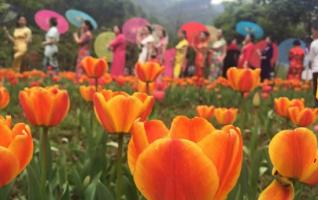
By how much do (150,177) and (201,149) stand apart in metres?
0.08

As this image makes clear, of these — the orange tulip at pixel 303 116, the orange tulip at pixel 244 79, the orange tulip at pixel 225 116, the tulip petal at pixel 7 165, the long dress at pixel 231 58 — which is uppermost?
the tulip petal at pixel 7 165

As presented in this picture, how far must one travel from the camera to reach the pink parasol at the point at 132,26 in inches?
601

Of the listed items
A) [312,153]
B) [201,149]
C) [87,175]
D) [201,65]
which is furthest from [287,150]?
[201,65]

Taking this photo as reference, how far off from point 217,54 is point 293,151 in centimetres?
1237

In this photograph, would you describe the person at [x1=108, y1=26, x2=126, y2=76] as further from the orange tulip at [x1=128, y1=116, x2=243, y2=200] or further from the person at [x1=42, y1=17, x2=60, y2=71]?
the orange tulip at [x1=128, y1=116, x2=243, y2=200]

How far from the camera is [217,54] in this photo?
13.2 m

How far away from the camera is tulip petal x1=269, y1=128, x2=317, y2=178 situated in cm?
98

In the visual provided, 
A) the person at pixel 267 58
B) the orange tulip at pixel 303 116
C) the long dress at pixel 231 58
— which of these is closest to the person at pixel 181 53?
the long dress at pixel 231 58

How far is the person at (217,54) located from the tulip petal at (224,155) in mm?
11654

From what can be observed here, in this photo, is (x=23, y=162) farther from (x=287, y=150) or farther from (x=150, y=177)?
(x=287, y=150)

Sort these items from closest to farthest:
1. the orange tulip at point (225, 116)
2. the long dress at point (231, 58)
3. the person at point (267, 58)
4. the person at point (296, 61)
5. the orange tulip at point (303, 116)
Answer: the orange tulip at point (303, 116) → the orange tulip at point (225, 116) → the person at point (296, 61) → the person at point (267, 58) → the long dress at point (231, 58)

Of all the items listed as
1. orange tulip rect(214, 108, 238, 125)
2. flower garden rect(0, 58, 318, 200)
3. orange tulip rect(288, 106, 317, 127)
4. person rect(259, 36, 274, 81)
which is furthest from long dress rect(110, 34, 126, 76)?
orange tulip rect(288, 106, 317, 127)

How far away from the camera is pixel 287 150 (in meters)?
0.99

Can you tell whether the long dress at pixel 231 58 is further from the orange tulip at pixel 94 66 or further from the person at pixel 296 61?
the orange tulip at pixel 94 66
